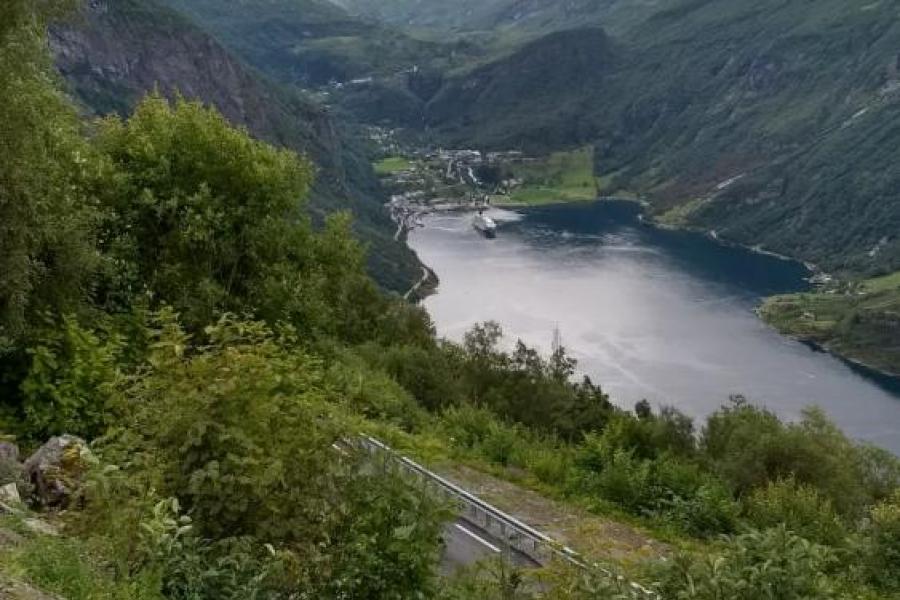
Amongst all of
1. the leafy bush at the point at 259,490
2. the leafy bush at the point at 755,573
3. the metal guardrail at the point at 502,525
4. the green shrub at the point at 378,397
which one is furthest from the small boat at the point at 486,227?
the leafy bush at the point at 755,573

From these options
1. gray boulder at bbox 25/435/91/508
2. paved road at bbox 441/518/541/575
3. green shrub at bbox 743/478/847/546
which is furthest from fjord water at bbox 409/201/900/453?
gray boulder at bbox 25/435/91/508

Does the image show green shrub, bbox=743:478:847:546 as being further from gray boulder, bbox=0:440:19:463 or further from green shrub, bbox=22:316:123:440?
gray boulder, bbox=0:440:19:463

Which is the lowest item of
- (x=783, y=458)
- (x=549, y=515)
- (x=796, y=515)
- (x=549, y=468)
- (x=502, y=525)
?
(x=502, y=525)

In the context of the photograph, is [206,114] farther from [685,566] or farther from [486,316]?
[486,316]

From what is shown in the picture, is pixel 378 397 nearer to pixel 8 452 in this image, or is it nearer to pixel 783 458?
pixel 8 452

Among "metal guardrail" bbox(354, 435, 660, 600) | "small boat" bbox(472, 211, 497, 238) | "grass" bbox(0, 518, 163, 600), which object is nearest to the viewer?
"grass" bbox(0, 518, 163, 600)

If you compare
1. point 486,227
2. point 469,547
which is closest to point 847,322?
point 486,227

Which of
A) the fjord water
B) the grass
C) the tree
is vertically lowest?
the grass
